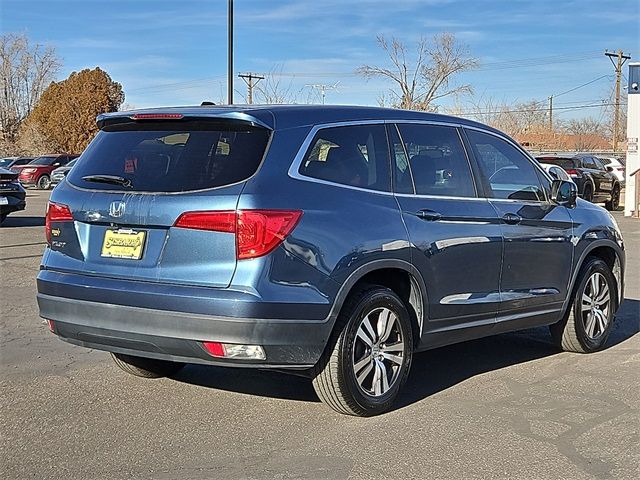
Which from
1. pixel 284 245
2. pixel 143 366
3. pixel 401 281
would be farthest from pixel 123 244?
pixel 401 281

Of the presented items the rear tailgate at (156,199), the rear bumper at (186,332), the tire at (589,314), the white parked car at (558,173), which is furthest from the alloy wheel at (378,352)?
the white parked car at (558,173)

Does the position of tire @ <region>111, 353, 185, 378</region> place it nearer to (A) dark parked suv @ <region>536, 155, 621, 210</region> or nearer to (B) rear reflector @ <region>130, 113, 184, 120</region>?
(B) rear reflector @ <region>130, 113, 184, 120</region>

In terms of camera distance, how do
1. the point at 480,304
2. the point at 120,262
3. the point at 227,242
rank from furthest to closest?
the point at 480,304, the point at 120,262, the point at 227,242

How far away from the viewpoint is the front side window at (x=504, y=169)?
590 centimetres

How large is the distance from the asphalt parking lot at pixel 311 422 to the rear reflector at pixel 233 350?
1.63 feet

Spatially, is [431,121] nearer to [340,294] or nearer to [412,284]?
[412,284]

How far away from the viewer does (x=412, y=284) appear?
515 cm

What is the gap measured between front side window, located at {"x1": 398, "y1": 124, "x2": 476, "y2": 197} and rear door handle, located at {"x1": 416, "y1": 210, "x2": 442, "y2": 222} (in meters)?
0.14

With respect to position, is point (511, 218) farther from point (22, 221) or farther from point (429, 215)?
point (22, 221)

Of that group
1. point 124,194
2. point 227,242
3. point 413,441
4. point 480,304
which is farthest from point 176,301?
point 480,304

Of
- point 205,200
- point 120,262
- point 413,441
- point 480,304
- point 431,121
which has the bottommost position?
point 413,441

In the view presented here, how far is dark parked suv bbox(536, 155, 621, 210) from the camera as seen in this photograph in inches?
925

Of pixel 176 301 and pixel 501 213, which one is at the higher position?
pixel 501 213

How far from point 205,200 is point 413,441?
5.66 feet
